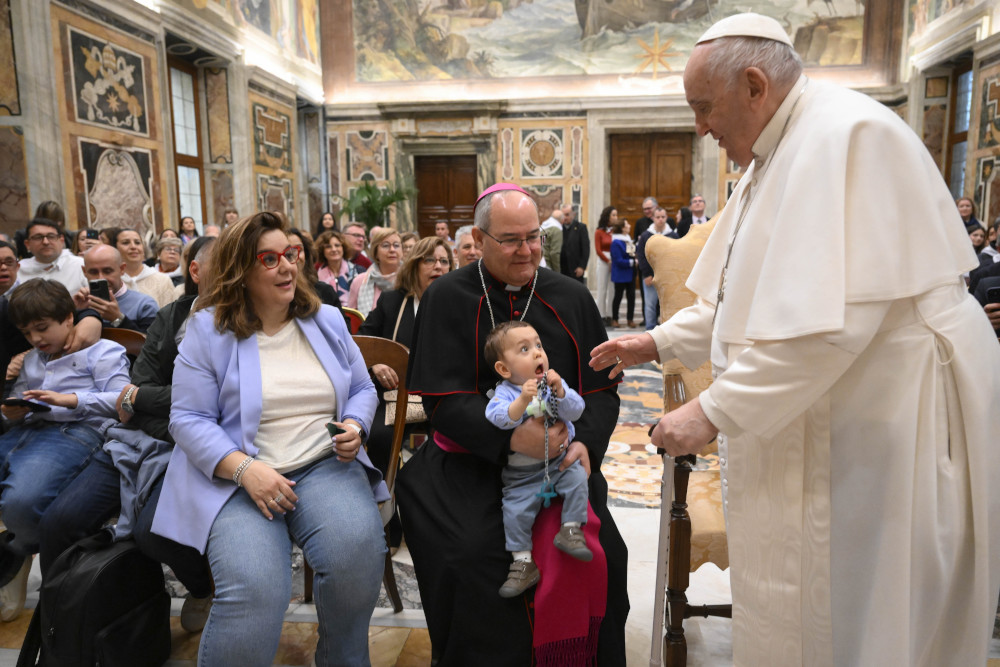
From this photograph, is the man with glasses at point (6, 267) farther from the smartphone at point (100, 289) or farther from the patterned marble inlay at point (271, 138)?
the patterned marble inlay at point (271, 138)

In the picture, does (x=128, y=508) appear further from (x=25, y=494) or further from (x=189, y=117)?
(x=189, y=117)

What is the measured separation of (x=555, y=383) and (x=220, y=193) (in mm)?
11032

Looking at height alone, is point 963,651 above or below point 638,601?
above

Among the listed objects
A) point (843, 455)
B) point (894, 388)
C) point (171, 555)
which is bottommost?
point (171, 555)

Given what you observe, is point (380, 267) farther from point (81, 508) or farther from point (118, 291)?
point (81, 508)

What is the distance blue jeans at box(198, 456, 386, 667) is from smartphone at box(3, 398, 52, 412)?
1.21 meters

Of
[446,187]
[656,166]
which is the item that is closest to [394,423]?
[656,166]

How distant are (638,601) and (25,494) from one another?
7.98 feet

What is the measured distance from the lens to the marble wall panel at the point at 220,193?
1166 cm

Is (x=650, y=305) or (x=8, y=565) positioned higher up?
(x=650, y=305)

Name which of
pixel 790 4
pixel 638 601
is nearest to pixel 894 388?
pixel 638 601

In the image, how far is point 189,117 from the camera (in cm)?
1132

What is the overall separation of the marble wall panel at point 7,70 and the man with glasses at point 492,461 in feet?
23.5

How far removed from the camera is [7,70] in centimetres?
729
